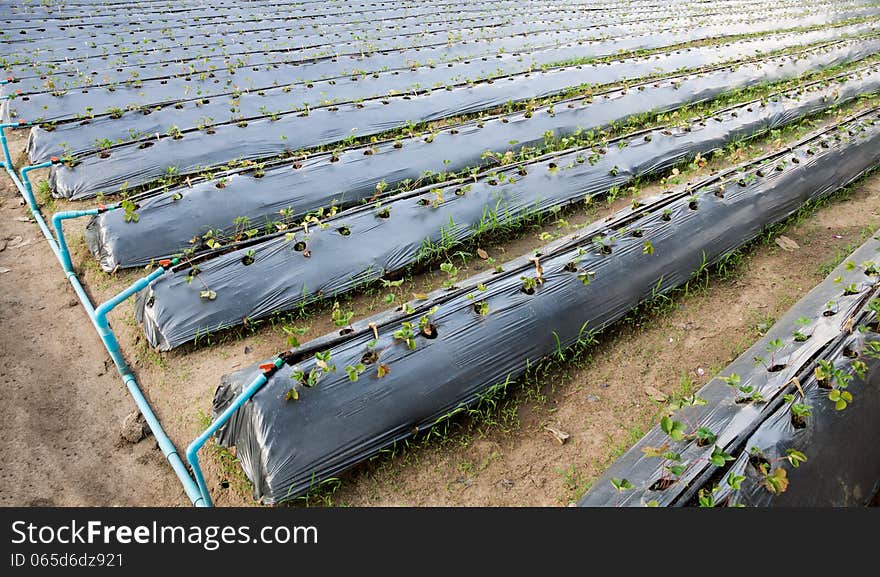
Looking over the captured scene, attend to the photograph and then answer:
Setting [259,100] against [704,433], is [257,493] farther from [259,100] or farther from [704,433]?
[259,100]

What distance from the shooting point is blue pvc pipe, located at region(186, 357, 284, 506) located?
8.25ft

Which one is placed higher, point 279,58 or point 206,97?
point 279,58

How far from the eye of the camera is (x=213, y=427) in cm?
252

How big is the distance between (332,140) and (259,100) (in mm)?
1577

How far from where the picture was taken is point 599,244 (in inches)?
163

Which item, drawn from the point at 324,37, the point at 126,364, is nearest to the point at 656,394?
the point at 126,364

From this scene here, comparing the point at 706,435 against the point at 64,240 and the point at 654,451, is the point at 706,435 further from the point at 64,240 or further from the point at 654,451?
the point at 64,240

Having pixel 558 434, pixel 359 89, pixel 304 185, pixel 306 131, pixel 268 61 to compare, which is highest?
pixel 268 61

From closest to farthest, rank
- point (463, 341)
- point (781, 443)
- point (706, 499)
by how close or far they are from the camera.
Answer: point (706, 499) → point (781, 443) → point (463, 341)

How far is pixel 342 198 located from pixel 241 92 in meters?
3.48

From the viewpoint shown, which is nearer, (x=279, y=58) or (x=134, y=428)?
(x=134, y=428)

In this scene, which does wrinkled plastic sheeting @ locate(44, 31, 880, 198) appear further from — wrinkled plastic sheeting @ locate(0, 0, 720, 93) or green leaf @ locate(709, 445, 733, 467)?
green leaf @ locate(709, 445, 733, 467)

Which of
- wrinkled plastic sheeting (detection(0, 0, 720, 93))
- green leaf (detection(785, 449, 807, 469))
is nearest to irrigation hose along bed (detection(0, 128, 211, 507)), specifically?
green leaf (detection(785, 449, 807, 469))

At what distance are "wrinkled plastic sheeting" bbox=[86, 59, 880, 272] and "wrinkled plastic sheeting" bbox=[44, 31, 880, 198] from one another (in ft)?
3.02
